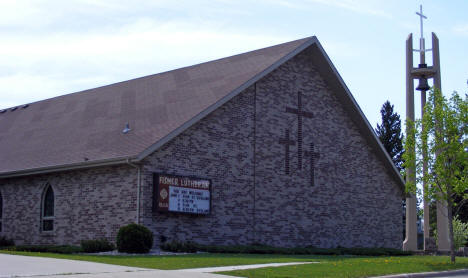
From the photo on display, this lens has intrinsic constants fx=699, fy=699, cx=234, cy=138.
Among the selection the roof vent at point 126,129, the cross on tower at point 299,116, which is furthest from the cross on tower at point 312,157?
the roof vent at point 126,129

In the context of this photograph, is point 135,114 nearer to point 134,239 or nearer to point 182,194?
point 182,194

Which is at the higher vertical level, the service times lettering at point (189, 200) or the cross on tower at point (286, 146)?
the cross on tower at point (286, 146)

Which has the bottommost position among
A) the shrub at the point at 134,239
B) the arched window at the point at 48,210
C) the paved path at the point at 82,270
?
the paved path at the point at 82,270

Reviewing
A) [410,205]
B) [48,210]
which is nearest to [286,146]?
[410,205]

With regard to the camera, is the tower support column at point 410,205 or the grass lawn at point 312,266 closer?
the grass lawn at point 312,266

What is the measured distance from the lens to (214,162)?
27250 mm

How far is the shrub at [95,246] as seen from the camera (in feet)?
77.9

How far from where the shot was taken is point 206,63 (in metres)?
33.6

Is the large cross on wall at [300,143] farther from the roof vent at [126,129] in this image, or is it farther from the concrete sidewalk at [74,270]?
the concrete sidewalk at [74,270]

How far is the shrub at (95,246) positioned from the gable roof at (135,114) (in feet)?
9.39

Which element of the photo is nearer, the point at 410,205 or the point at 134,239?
the point at 134,239

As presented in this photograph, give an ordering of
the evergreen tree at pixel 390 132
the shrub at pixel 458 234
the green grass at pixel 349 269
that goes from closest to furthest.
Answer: the green grass at pixel 349 269 → the shrub at pixel 458 234 → the evergreen tree at pixel 390 132

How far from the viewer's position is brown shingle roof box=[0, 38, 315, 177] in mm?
26328

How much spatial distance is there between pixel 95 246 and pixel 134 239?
1830 millimetres
